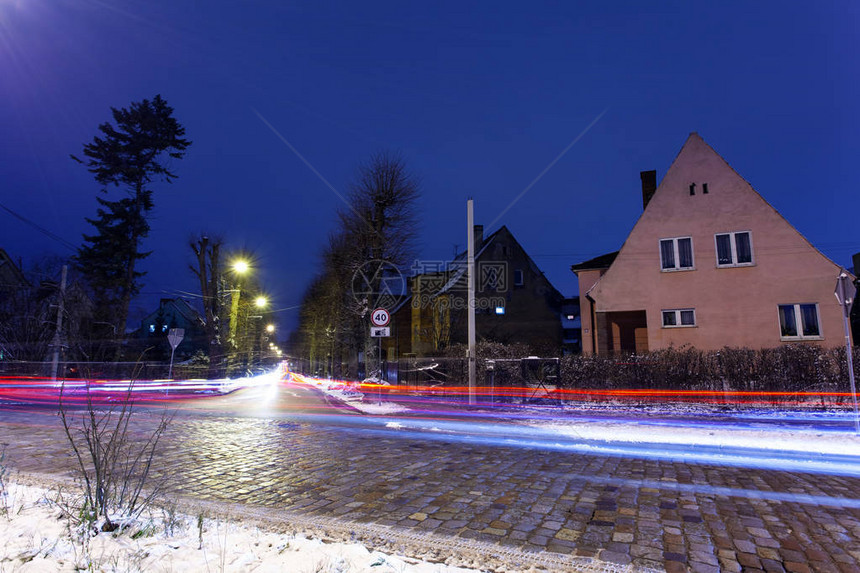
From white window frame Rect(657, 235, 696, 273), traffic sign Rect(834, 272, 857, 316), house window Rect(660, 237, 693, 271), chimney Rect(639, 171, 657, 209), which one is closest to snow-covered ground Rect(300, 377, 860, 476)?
traffic sign Rect(834, 272, 857, 316)

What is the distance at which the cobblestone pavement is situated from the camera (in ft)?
12.7

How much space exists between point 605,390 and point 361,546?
49.7 ft

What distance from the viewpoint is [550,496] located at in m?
5.32

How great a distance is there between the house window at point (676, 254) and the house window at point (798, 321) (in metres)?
4.38

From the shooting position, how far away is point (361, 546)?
3.54 meters

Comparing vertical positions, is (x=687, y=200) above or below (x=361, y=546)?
above

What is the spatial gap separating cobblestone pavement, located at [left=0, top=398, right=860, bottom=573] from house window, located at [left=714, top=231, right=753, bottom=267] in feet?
61.7

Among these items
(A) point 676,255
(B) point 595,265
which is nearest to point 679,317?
(A) point 676,255

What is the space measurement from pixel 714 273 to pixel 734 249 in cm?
145

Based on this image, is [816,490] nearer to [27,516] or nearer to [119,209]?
[27,516]

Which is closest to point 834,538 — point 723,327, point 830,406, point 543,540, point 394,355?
point 543,540

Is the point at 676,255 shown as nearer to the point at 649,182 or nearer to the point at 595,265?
the point at 595,265

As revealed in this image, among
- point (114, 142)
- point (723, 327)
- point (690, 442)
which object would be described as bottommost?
point (690, 442)

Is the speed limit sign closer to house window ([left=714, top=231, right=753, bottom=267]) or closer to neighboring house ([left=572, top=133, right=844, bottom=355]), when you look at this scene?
neighboring house ([left=572, top=133, right=844, bottom=355])
